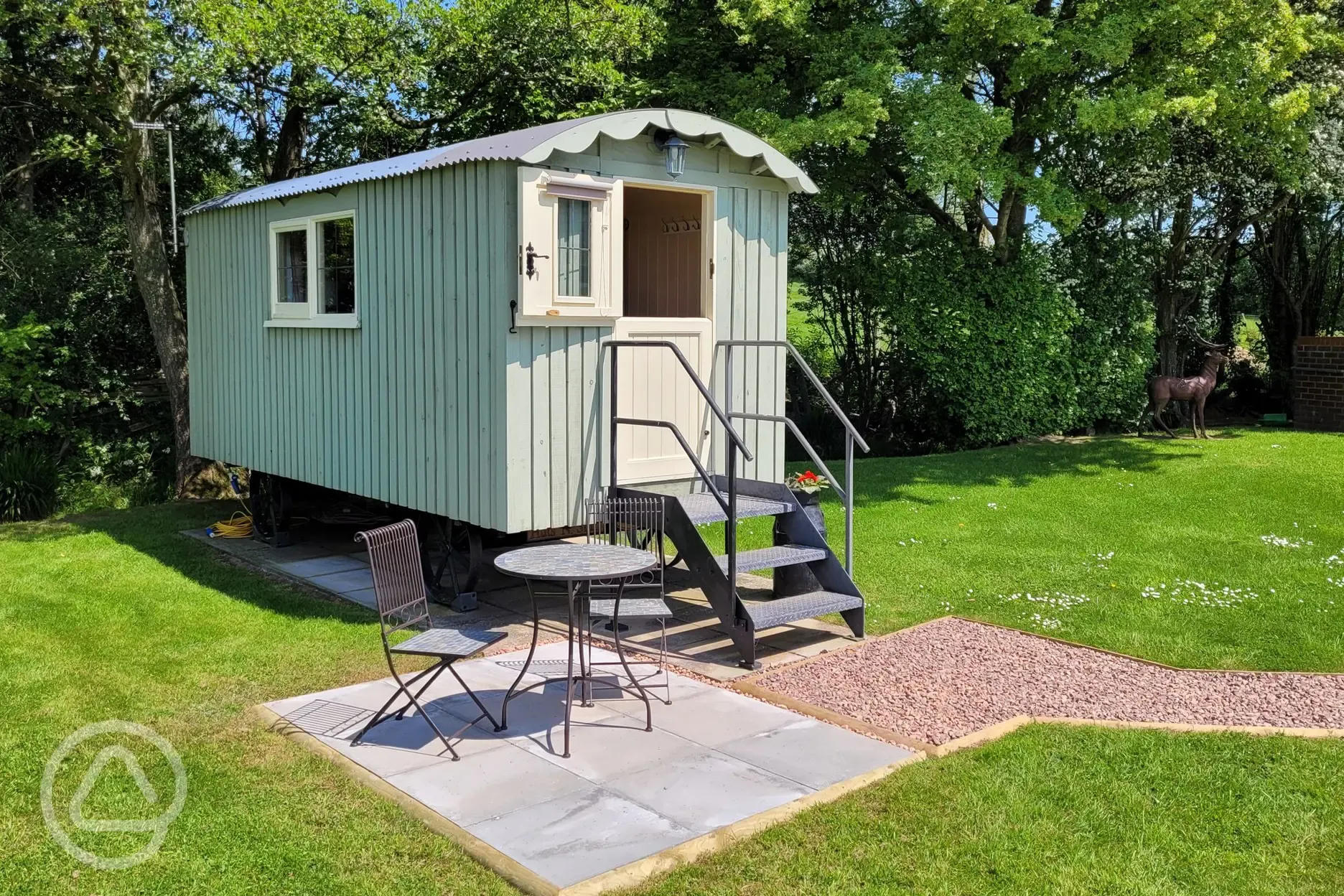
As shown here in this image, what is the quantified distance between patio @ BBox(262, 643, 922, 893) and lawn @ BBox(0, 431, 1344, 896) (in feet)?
0.39

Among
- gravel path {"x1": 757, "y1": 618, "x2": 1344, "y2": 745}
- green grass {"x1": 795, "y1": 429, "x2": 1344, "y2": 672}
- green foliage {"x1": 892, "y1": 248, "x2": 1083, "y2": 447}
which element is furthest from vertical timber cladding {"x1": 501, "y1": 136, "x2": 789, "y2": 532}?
green foliage {"x1": 892, "y1": 248, "x2": 1083, "y2": 447}

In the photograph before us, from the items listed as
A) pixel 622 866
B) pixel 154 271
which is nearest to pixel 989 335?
pixel 154 271

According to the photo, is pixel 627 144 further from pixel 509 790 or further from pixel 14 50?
pixel 14 50

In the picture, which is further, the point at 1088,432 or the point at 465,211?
the point at 1088,432

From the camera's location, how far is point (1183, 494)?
32.8 ft

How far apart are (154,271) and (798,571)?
7697 millimetres

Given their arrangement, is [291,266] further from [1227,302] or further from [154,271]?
[1227,302]

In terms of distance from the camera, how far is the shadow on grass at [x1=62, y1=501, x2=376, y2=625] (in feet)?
22.4

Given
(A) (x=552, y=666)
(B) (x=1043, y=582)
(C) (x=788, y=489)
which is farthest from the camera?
(B) (x=1043, y=582)

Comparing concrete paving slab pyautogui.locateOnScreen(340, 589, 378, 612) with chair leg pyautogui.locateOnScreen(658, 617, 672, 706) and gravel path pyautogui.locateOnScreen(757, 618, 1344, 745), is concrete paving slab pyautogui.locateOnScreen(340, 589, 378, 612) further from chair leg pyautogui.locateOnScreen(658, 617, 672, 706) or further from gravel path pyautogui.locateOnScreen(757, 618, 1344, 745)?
gravel path pyautogui.locateOnScreen(757, 618, 1344, 745)

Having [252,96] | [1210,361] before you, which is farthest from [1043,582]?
[252,96]

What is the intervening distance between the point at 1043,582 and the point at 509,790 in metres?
4.51

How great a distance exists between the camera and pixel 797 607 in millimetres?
5941

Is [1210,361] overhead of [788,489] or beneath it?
overhead
